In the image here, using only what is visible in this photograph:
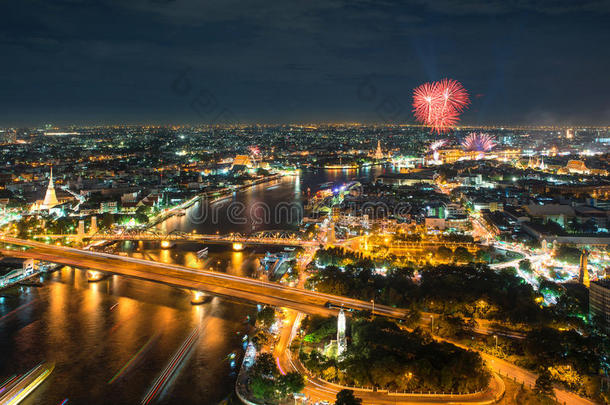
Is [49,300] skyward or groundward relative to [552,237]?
groundward

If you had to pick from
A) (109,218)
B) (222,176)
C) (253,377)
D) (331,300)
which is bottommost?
(253,377)

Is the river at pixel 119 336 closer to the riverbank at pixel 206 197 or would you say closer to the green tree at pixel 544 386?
the green tree at pixel 544 386

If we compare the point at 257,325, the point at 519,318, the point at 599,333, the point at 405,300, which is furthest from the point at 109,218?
the point at 599,333

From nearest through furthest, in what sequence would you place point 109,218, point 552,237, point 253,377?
point 253,377 < point 552,237 < point 109,218

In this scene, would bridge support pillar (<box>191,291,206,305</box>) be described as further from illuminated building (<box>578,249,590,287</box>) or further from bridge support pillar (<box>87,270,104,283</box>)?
illuminated building (<box>578,249,590,287</box>)

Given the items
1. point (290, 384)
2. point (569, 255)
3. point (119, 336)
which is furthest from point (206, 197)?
point (290, 384)

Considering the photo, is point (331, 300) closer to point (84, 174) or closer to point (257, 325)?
point (257, 325)

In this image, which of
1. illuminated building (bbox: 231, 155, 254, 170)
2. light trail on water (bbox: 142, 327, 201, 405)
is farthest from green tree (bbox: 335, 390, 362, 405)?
illuminated building (bbox: 231, 155, 254, 170)
